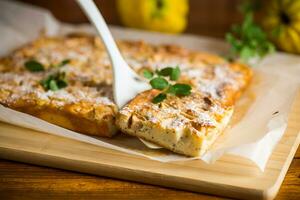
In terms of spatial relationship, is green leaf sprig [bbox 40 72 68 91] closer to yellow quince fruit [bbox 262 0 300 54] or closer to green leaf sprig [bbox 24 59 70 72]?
green leaf sprig [bbox 24 59 70 72]

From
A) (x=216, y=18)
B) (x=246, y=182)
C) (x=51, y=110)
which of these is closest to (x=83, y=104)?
(x=51, y=110)

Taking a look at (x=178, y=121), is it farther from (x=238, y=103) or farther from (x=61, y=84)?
(x=61, y=84)

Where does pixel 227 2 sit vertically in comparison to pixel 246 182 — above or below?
above

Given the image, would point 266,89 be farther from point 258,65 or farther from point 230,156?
point 230,156

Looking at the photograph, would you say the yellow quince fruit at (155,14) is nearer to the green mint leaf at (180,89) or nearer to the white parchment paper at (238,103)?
the white parchment paper at (238,103)

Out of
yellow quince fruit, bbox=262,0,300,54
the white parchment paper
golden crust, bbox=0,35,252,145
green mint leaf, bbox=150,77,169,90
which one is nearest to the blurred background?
the white parchment paper

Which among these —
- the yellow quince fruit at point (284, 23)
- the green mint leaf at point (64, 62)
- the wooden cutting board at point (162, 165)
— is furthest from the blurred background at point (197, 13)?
the wooden cutting board at point (162, 165)

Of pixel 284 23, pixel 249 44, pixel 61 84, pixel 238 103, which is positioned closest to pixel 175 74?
pixel 238 103
